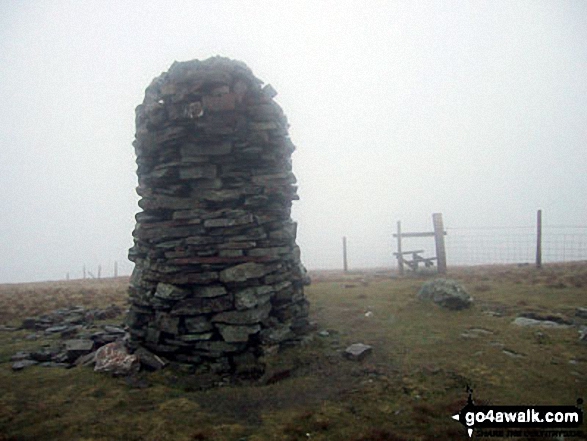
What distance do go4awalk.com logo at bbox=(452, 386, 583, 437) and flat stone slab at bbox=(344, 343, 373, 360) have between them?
2841 mm

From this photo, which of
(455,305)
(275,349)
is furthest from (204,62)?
(455,305)

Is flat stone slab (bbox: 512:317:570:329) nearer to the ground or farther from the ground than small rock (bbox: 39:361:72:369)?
farther from the ground

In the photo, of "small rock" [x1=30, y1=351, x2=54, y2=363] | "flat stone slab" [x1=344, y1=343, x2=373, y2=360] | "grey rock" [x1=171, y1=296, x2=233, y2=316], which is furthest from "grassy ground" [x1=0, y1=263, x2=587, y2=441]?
"grey rock" [x1=171, y1=296, x2=233, y2=316]

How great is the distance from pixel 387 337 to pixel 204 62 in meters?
9.21

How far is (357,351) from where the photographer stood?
8.46 m

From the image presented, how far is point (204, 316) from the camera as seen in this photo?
872 centimetres

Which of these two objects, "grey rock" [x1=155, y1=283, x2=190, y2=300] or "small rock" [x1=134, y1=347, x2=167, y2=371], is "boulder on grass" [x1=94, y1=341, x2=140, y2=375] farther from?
"grey rock" [x1=155, y1=283, x2=190, y2=300]

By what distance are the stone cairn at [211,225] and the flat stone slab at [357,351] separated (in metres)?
1.55

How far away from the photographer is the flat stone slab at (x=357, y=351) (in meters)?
8.34

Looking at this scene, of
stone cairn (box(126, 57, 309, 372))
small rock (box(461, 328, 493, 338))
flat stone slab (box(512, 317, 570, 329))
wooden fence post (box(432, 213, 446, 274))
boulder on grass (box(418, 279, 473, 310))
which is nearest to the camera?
stone cairn (box(126, 57, 309, 372))

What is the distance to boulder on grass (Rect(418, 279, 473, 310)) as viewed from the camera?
12.3 meters

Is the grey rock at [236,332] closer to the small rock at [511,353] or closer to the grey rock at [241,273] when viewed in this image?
the grey rock at [241,273]

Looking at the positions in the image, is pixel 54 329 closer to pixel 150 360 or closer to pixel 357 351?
pixel 150 360

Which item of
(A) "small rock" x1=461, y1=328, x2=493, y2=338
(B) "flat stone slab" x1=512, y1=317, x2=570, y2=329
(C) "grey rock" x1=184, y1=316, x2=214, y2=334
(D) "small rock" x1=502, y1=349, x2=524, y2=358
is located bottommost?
(D) "small rock" x1=502, y1=349, x2=524, y2=358
